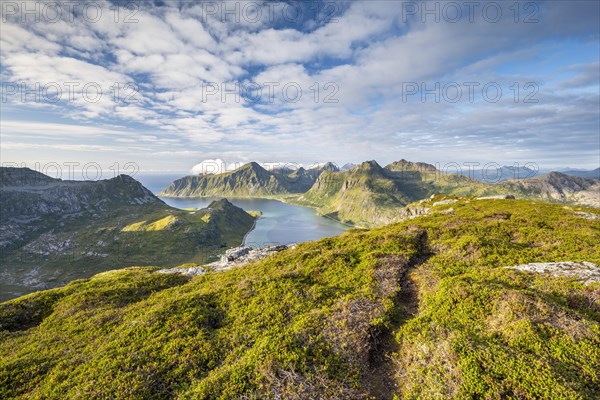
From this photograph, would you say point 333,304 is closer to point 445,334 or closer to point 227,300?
point 445,334

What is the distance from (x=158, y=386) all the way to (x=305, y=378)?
7.25 meters

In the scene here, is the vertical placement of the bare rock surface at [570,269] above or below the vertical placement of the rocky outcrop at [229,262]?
above

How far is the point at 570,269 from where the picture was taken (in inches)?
734

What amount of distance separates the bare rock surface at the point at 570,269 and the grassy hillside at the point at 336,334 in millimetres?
1313

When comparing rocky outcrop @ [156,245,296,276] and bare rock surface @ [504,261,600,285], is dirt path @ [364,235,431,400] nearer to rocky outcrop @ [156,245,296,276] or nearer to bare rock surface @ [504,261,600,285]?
bare rock surface @ [504,261,600,285]

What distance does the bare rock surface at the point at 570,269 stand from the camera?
17000 millimetres

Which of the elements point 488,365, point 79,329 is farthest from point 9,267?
point 488,365

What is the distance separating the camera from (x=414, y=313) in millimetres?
16547

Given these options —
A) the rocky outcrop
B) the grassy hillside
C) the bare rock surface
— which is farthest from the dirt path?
the rocky outcrop

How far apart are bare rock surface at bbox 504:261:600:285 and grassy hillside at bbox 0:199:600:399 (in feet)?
4.31

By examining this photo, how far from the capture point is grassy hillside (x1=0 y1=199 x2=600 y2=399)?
11078mm

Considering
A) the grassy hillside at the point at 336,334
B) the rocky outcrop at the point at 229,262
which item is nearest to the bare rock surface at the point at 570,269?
the grassy hillside at the point at 336,334

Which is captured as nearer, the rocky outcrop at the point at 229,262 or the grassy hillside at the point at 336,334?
the grassy hillside at the point at 336,334

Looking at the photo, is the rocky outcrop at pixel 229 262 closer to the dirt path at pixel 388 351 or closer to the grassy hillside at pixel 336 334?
the grassy hillside at pixel 336 334
